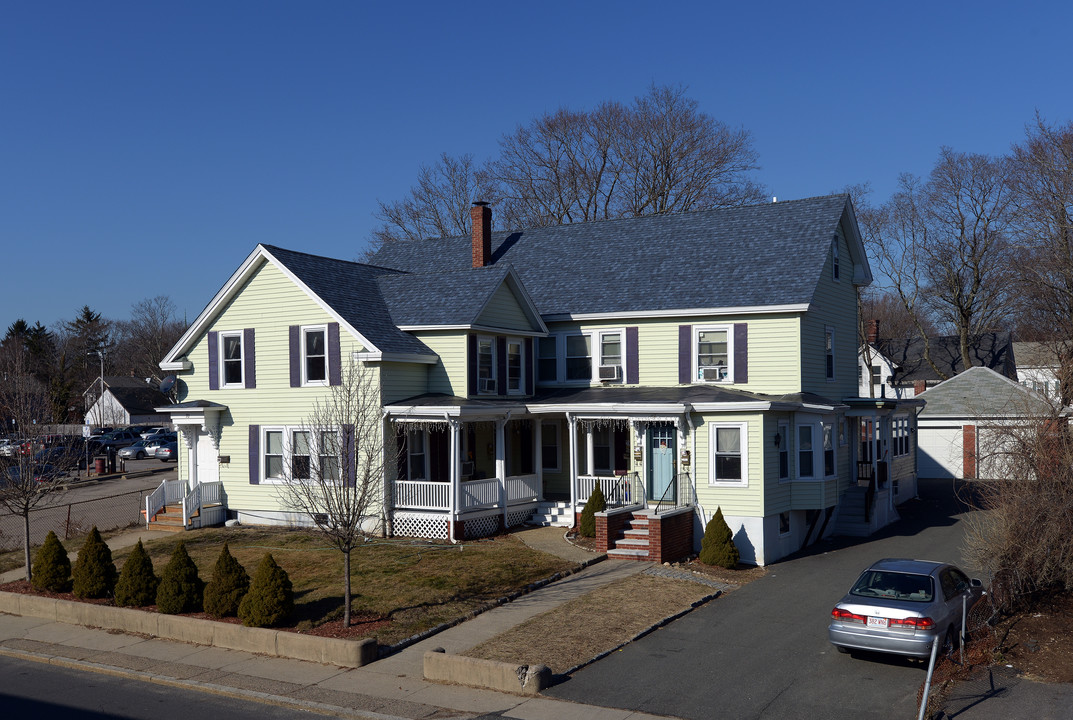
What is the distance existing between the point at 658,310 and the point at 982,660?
47.2 feet

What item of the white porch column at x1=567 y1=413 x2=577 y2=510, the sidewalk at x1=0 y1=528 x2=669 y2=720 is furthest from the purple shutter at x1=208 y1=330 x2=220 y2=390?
the white porch column at x1=567 y1=413 x2=577 y2=510

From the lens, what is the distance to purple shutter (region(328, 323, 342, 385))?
25.1 metres

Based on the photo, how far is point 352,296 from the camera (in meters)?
26.4

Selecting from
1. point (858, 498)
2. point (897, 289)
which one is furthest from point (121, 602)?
point (897, 289)

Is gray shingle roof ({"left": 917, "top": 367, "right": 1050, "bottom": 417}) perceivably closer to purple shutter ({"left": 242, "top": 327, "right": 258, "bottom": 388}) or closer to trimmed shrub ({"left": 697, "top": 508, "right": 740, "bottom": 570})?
trimmed shrub ({"left": 697, "top": 508, "right": 740, "bottom": 570})

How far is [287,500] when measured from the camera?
25.8 meters

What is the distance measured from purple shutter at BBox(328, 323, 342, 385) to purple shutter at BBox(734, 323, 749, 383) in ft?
37.1

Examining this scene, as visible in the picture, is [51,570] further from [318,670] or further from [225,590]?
[318,670]

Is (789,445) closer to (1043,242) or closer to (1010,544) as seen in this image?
(1010,544)

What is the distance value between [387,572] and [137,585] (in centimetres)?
505

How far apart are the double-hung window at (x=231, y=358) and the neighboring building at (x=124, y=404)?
59.6m

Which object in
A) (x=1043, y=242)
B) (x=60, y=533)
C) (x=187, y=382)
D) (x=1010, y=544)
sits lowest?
(x=60, y=533)

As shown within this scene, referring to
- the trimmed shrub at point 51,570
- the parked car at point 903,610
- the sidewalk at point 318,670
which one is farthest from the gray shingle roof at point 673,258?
the trimmed shrub at point 51,570

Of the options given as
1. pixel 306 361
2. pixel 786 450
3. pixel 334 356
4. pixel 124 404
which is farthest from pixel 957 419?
pixel 124 404
